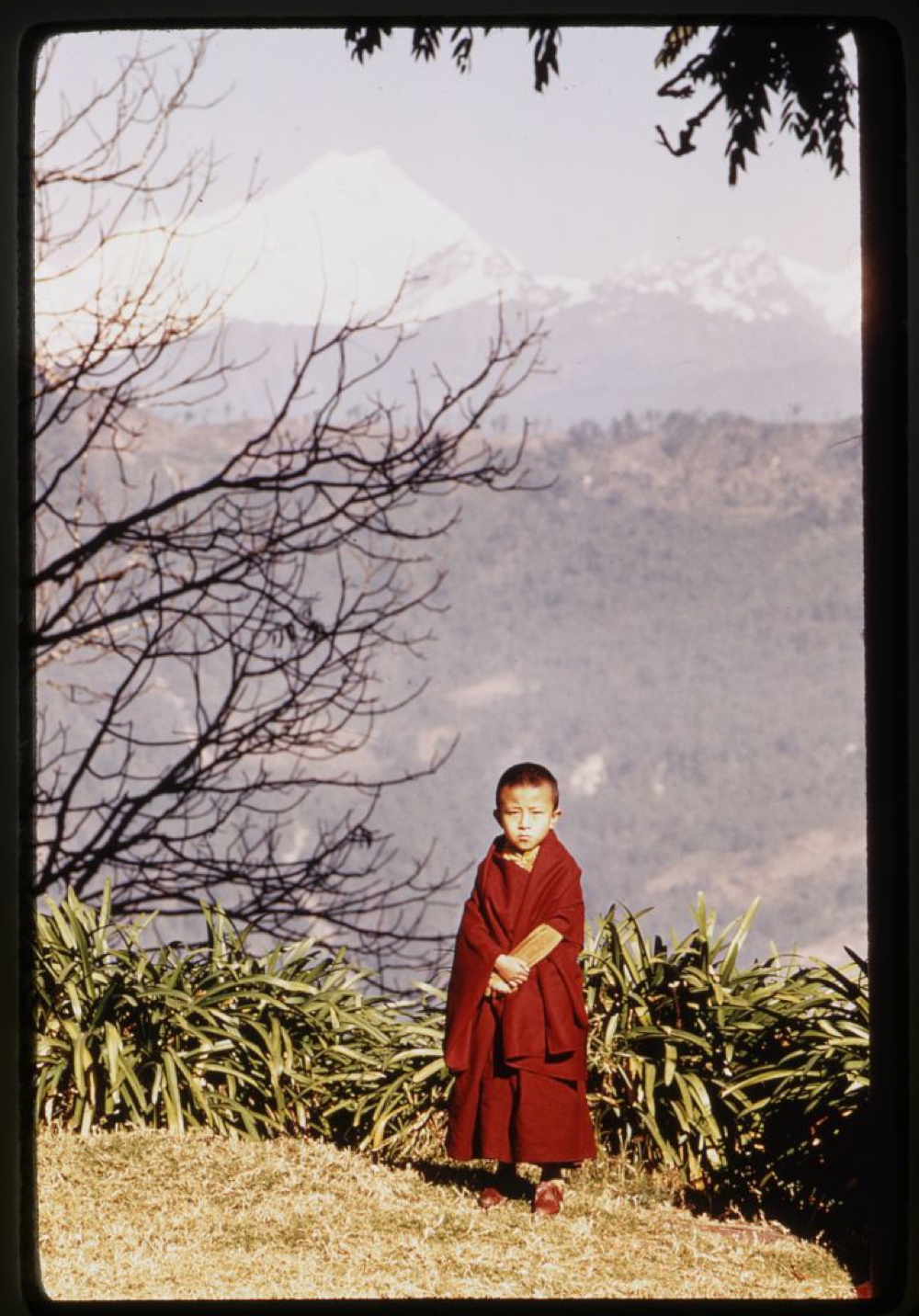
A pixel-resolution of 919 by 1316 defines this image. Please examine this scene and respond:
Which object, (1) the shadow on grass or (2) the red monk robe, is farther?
(1) the shadow on grass

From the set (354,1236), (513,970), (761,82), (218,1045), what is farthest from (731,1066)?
(761,82)

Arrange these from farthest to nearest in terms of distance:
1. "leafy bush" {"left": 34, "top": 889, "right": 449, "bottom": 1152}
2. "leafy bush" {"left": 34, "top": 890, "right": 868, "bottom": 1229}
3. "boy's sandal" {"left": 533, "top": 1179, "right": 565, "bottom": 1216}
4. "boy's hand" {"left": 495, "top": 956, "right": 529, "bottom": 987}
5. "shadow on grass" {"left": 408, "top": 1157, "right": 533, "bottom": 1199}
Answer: "leafy bush" {"left": 34, "top": 889, "right": 449, "bottom": 1152} < "leafy bush" {"left": 34, "top": 890, "right": 868, "bottom": 1229} < "shadow on grass" {"left": 408, "top": 1157, "right": 533, "bottom": 1199} < "boy's sandal" {"left": 533, "top": 1179, "right": 565, "bottom": 1216} < "boy's hand" {"left": 495, "top": 956, "right": 529, "bottom": 987}

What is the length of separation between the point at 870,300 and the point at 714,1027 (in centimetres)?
270

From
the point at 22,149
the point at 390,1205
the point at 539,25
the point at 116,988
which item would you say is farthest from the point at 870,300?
the point at 116,988

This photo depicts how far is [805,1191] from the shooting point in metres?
5.07

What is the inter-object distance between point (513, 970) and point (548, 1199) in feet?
2.41

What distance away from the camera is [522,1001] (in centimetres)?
464

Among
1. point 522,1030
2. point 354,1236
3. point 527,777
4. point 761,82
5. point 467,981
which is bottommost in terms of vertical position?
point 354,1236

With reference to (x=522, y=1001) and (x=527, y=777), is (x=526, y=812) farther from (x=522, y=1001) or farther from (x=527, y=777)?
(x=522, y=1001)

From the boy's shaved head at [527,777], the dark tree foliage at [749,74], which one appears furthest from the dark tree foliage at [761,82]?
the boy's shaved head at [527,777]

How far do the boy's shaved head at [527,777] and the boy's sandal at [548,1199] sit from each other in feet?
3.81

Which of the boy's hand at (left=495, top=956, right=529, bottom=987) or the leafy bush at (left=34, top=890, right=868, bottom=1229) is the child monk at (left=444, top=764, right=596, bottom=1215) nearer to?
the boy's hand at (left=495, top=956, right=529, bottom=987)

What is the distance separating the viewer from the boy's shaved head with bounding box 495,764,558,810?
15.2 feet

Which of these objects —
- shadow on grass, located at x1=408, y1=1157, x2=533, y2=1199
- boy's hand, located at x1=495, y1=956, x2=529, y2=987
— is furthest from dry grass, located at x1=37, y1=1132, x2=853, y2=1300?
boy's hand, located at x1=495, y1=956, x2=529, y2=987
